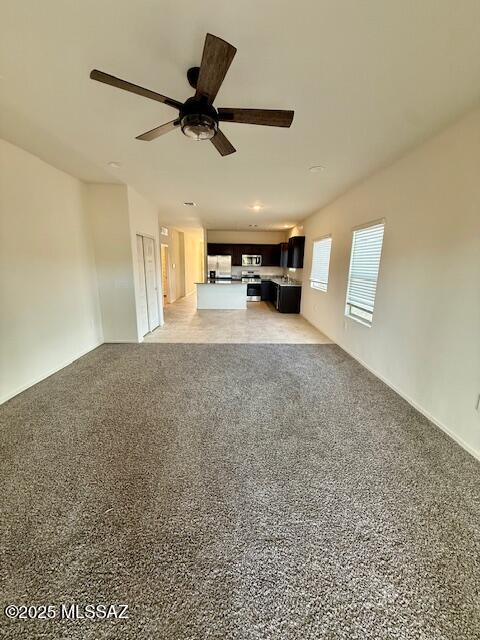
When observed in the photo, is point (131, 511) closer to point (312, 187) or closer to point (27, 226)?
point (27, 226)

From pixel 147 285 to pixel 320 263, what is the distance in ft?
12.9

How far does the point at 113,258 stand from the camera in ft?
13.9

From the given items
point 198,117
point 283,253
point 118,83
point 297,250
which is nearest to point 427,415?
point 198,117

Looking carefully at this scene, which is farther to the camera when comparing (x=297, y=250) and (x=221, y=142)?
(x=297, y=250)

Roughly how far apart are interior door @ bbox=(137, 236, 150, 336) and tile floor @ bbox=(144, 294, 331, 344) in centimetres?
27

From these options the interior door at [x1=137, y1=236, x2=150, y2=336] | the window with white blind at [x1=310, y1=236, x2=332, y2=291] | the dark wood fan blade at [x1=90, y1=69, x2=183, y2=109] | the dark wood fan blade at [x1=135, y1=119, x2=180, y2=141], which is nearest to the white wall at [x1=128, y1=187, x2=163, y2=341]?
the interior door at [x1=137, y1=236, x2=150, y2=336]

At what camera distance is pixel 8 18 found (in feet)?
4.33

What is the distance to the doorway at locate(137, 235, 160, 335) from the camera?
4.71 meters

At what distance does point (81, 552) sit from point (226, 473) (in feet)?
2.88

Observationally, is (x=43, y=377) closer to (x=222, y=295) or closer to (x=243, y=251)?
(x=222, y=295)

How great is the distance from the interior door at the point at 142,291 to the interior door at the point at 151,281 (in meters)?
0.14

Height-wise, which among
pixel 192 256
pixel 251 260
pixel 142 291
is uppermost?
pixel 192 256

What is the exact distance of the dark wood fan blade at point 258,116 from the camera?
1.57 meters

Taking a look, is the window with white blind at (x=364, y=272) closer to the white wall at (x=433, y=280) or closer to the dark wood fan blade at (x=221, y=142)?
the white wall at (x=433, y=280)
